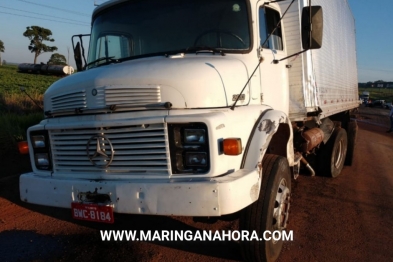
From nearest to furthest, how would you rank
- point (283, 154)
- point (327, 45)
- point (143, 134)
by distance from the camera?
point (143, 134) < point (283, 154) < point (327, 45)

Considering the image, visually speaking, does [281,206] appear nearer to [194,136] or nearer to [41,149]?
[194,136]

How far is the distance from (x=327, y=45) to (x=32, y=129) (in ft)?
16.5

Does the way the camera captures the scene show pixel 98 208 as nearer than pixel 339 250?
Yes

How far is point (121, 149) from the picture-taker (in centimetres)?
314

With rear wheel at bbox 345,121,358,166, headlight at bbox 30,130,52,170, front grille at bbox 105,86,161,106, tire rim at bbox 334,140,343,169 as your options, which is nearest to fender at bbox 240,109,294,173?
front grille at bbox 105,86,161,106

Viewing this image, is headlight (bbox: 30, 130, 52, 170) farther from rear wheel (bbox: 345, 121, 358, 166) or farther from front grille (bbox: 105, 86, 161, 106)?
rear wheel (bbox: 345, 121, 358, 166)

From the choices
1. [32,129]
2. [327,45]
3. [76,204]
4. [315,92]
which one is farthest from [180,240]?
[327,45]

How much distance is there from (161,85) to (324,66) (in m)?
3.93

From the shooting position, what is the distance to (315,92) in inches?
215

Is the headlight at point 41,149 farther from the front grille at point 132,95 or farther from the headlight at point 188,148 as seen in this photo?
the headlight at point 188,148

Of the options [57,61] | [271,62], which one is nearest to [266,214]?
[271,62]

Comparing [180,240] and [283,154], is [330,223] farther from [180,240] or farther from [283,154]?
[180,240]

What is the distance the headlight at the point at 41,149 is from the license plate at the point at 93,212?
67 cm

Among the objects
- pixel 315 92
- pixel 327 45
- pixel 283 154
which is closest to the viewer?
pixel 283 154
